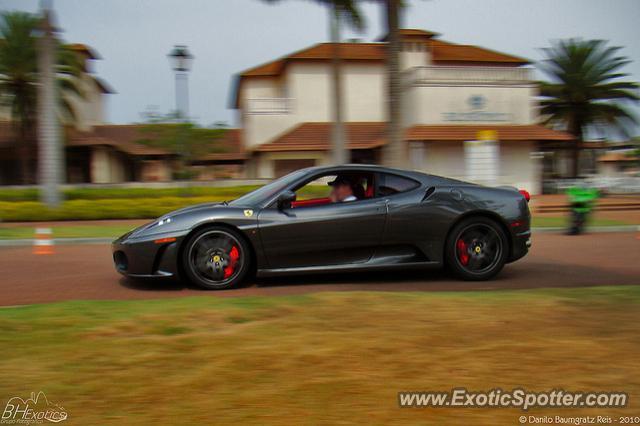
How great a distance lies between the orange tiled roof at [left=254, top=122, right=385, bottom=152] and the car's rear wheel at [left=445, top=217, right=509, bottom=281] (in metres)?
20.5

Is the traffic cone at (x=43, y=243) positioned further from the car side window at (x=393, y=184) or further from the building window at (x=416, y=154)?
the building window at (x=416, y=154)

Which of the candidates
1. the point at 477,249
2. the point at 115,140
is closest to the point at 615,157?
the point at 115,140

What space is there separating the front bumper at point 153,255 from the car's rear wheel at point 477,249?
2.97 meters

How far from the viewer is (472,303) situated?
4.96m

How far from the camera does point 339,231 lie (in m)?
6.31

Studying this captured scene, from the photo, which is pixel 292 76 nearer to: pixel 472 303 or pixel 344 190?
pixel 344 190

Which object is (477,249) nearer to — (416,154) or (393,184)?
(393,184)

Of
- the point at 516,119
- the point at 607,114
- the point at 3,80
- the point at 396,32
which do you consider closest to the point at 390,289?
the point at 396,32

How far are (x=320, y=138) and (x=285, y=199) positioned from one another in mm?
22935

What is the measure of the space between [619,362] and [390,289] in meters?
2.87

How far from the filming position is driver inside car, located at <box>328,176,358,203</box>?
6582 millimetres

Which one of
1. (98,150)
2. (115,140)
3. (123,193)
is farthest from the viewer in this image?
(115,140)

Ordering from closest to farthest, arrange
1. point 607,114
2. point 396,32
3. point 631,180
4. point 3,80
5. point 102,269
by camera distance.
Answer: point 102,269
point 396,32
point 3,80
point 631,180
point 607,114

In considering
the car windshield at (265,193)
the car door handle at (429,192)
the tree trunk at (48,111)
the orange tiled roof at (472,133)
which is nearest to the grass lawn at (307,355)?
the car windshield at (265,193)
